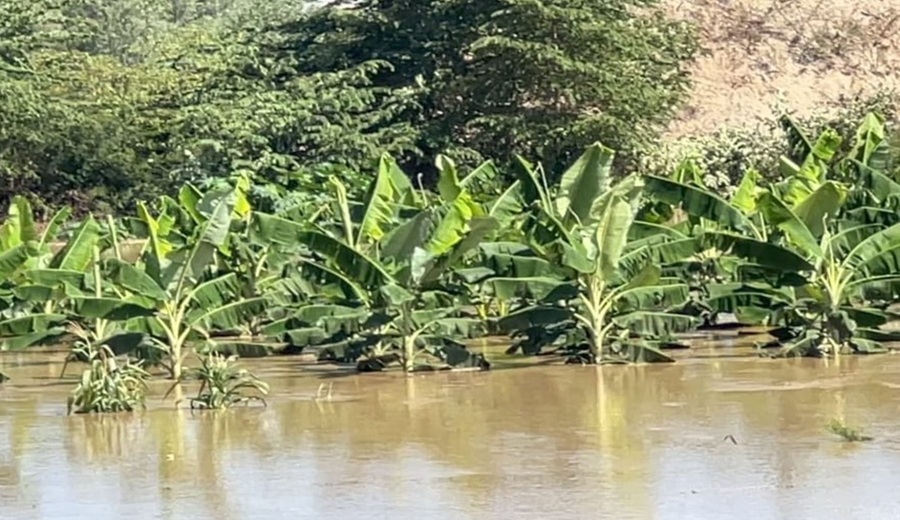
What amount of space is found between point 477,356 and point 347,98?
18964 millimetres

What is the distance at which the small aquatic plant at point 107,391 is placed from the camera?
40.7 feet

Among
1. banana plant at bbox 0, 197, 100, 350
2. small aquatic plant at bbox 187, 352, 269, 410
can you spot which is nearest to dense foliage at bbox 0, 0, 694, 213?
banana plant at bbox 0, 197, 100, 350

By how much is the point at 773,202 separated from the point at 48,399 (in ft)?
21.7

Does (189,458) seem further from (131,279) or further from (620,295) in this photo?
(620,295)

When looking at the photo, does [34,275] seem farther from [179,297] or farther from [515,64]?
[515,64]

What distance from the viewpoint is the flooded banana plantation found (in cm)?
924

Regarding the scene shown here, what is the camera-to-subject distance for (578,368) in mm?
14562

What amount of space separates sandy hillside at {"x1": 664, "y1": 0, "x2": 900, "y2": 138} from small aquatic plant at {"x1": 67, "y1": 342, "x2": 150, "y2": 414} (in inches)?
1158

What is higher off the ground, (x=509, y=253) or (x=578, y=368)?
(x=509, y=253)

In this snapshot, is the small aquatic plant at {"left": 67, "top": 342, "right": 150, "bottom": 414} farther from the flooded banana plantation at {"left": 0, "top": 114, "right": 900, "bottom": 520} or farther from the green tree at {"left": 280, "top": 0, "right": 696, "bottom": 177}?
the green tree at {"left": 280, "top": 0, "right": 696, "bottom": 177}

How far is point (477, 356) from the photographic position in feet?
48.5

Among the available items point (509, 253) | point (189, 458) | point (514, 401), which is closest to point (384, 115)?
point (509, 253)

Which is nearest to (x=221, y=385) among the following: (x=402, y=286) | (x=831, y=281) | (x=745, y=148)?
(x=402, y=286)

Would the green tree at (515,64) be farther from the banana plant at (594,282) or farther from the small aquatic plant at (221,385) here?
the small aquatic plant at (221,385)
